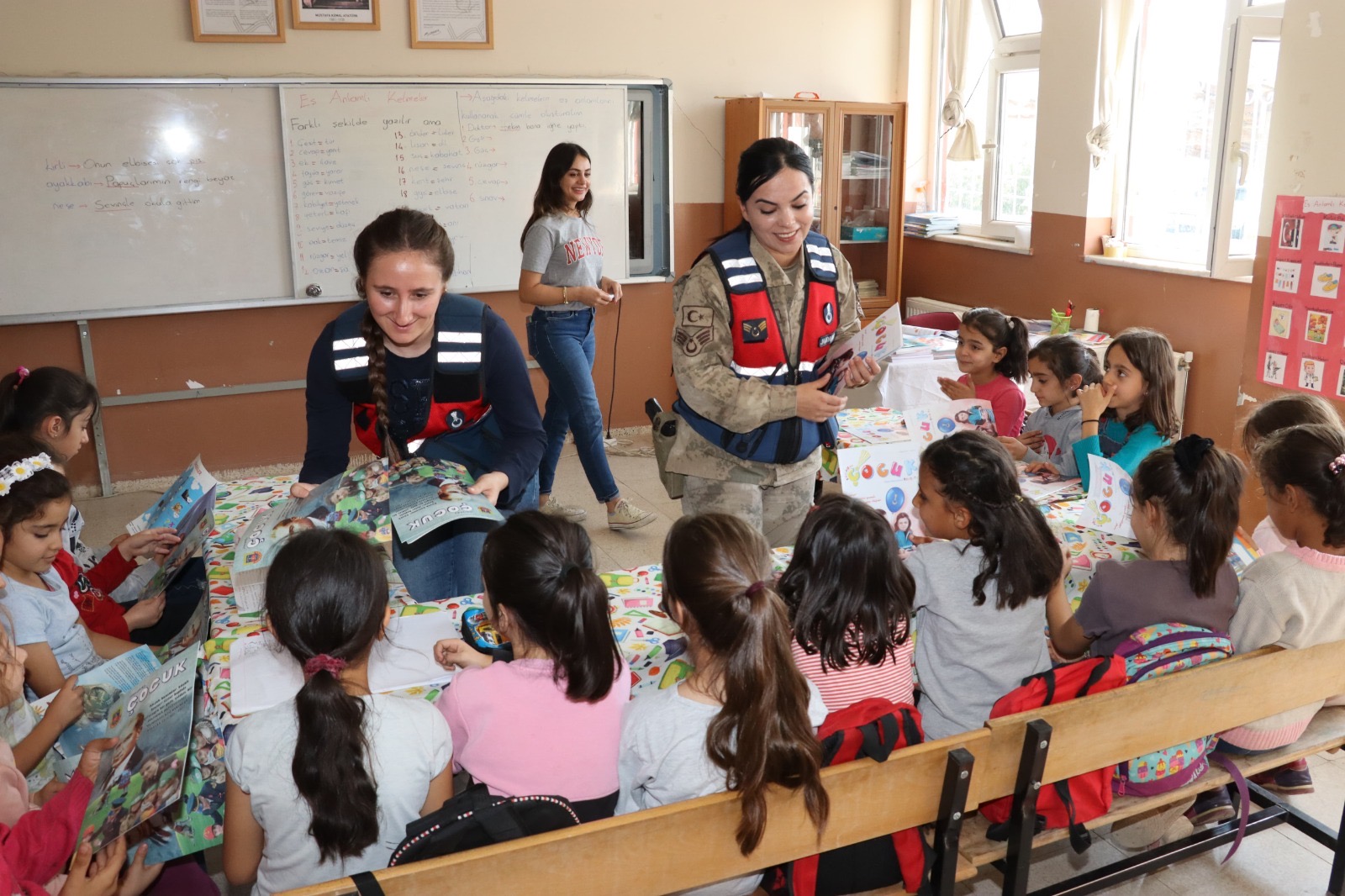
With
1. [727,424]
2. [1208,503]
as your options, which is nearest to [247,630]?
[727,424]

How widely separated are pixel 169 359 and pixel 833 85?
Answer: 151 inches

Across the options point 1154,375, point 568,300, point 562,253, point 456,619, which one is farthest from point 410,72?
point 456,619

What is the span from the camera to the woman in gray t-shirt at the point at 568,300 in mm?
4309

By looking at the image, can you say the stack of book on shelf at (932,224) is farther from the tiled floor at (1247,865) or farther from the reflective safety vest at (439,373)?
the reflective safety vest at (439,373)

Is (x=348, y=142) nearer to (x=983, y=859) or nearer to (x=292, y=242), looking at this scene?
(x=292, y=242)

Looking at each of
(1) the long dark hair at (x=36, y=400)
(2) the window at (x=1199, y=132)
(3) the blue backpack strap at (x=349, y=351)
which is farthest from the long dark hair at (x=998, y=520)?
(2) the window at (x=1199, y=132)

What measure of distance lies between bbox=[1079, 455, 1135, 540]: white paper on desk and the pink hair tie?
1.82 meters

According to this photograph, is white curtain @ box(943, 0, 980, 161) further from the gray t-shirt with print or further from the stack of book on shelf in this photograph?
the gray t-shirt with print

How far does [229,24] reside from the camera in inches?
186

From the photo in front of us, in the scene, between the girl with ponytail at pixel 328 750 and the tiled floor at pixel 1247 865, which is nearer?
the girl with ponytail at pixel 328 750

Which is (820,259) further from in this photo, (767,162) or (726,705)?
(726,705)

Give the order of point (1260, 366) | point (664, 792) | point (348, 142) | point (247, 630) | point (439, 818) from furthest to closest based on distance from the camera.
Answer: point (348, 142)
point (1260, 366)
point (247, 630)
point (664, 792)
point (439, 818)

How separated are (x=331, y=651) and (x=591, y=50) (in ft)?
15.0

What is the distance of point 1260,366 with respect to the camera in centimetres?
392
